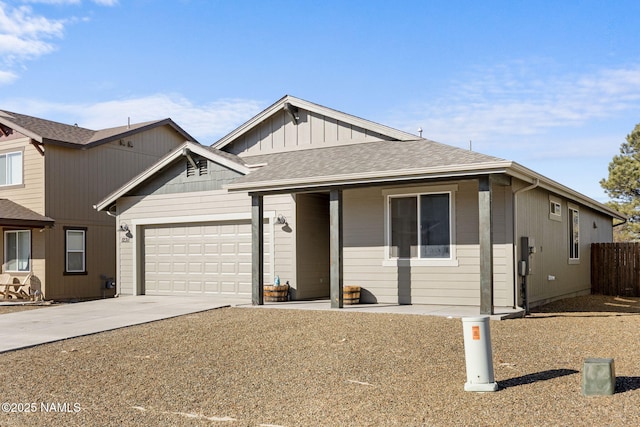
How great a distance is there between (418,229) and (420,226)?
0.27ft

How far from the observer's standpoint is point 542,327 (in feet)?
37.8

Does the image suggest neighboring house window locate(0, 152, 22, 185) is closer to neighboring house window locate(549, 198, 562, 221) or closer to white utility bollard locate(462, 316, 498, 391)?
neighboring house window locate(549, 198, 562, 221)

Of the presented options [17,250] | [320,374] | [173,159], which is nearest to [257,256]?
[173,159]

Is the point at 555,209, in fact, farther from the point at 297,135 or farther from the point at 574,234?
the point at 297,135

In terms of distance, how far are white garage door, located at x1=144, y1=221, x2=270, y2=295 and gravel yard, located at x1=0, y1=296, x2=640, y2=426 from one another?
4332mm

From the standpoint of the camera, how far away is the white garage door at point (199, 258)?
1686 centimetres

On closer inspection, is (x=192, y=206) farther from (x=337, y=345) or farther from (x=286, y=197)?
(x=337, y=345)

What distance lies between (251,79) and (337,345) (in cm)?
793

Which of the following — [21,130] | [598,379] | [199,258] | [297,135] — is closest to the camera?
[598,379]

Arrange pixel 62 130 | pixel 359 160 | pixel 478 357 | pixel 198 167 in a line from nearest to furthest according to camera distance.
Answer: pixel 478 357 < pixel 359 160 < pixel 198 167 < pixel 62 130

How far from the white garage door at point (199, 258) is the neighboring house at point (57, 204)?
418 centimetres

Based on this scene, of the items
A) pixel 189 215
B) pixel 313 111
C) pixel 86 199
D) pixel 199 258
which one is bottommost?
pixel 199 258

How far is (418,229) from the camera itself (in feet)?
47.8

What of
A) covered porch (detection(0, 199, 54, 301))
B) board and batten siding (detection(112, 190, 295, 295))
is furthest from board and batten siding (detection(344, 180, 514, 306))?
covered porch (detection(0, 199, 54, 301))
